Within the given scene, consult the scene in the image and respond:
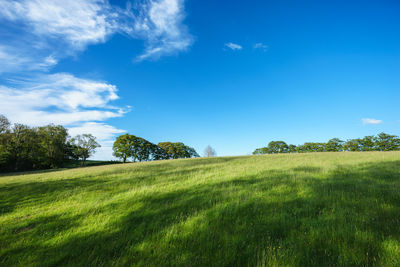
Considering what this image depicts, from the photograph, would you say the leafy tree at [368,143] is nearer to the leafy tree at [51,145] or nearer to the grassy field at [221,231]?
the grassy field at [221,231]

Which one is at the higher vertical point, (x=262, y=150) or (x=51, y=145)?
(x=51, y=145)

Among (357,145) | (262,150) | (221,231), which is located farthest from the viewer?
(262,150)

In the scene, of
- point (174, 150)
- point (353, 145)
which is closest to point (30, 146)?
point (174, 150)

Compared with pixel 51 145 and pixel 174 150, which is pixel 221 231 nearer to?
pixel 51 145

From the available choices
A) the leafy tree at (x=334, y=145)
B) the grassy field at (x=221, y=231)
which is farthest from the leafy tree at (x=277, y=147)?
the grassy field at (x=221, y=231)

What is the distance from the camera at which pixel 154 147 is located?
73062mm

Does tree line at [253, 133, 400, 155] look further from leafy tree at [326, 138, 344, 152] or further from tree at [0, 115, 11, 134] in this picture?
tree at [0, 115, 11, 134]

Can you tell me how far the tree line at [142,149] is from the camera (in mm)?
60219

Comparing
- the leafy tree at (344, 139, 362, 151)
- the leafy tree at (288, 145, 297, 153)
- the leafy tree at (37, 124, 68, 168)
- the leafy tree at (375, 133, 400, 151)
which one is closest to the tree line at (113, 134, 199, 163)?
the leafy tree at (37, 124, 68, 168)

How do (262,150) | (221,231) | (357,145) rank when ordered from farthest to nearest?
(262,150) → (357,145) → (221,231)

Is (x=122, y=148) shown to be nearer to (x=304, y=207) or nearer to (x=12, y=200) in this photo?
(x=12, y=200)

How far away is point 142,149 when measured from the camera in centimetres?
6481

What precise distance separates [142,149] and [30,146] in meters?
32.6

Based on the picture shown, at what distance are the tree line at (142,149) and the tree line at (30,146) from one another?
56.3 feet
